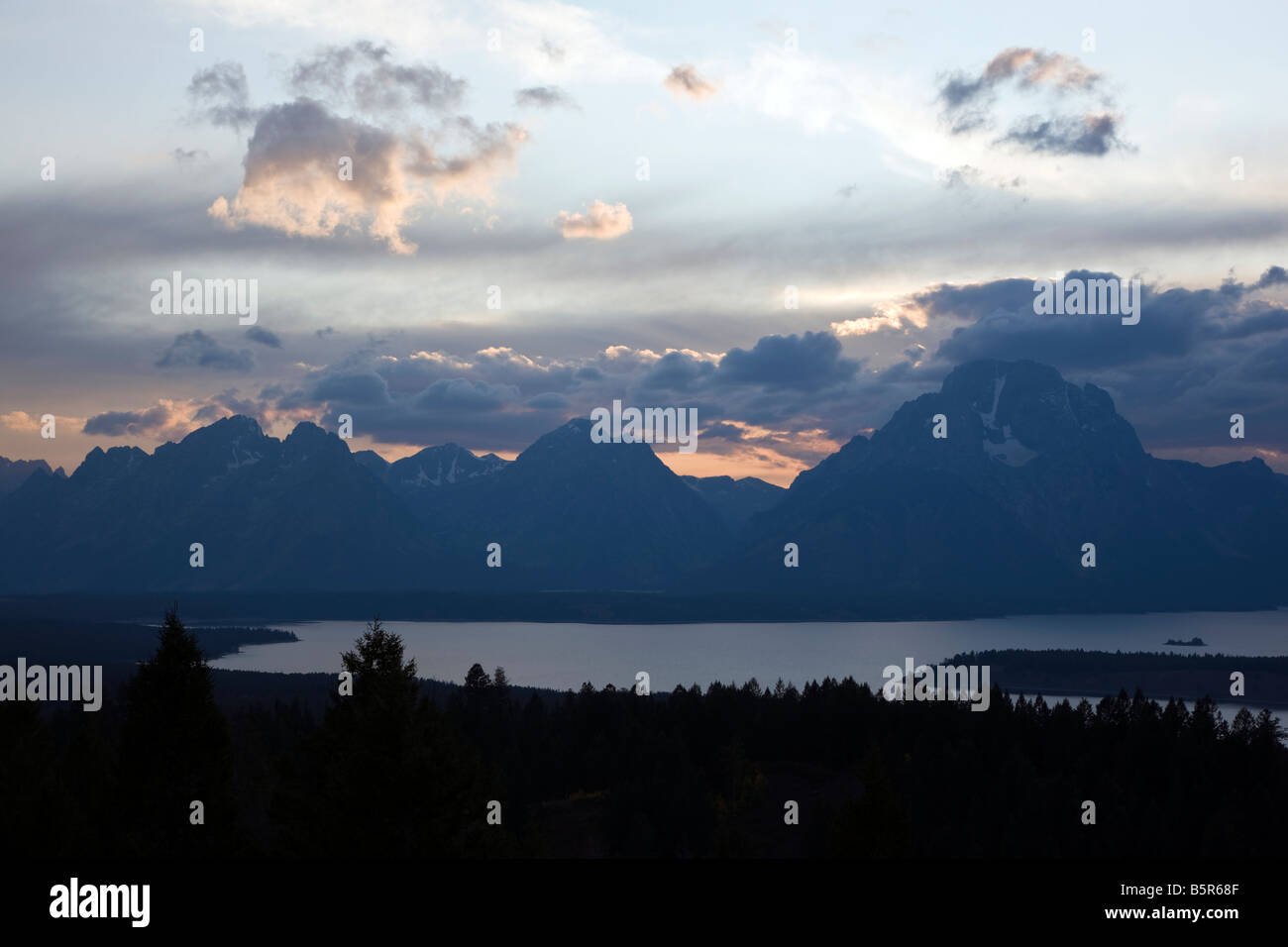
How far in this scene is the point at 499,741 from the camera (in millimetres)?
112438

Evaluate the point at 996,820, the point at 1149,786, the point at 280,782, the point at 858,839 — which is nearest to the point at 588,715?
the point at 996,820

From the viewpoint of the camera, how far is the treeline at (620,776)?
30000 millimetres

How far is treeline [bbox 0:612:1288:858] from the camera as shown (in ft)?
98.4

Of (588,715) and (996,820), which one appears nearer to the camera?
(996,820)

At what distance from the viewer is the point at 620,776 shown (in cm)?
10262

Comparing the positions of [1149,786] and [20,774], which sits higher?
[20,774]
